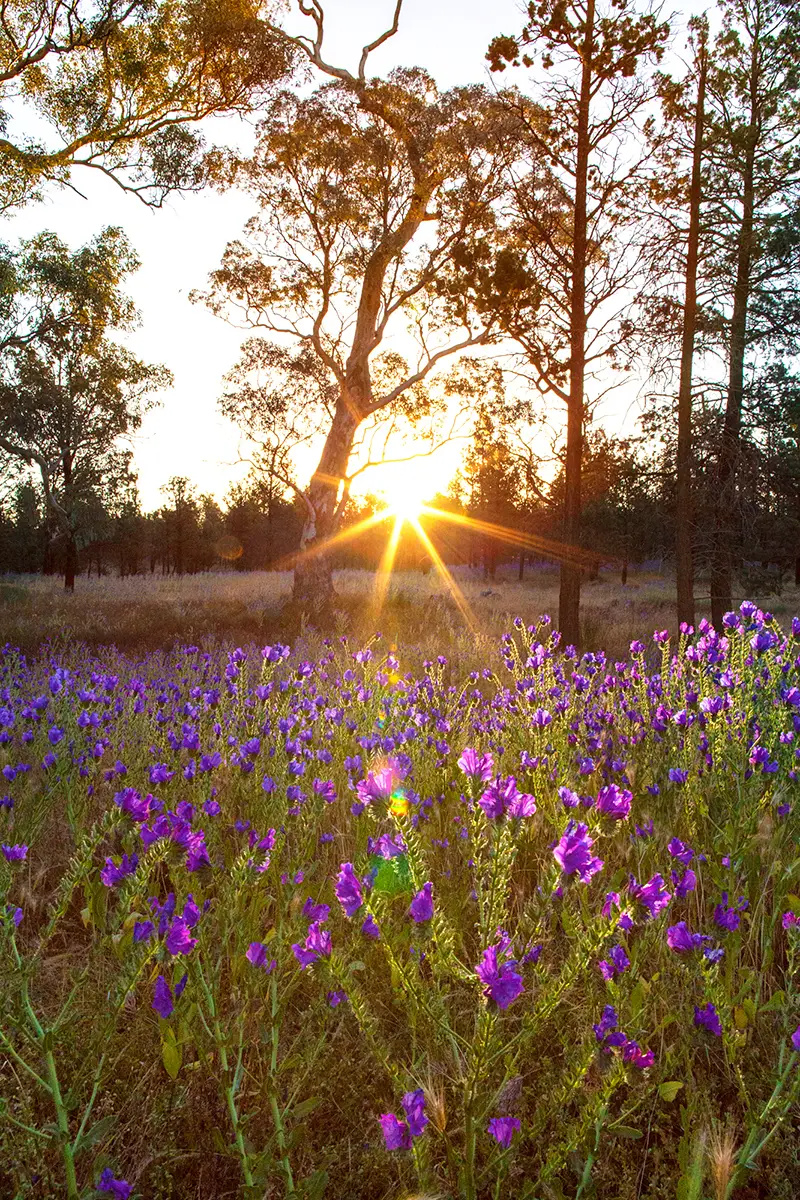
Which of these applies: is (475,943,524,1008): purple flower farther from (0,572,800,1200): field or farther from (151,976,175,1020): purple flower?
(151,976,175,1020): purple flower

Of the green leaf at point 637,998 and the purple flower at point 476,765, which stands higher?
the purple flower at point 476,765

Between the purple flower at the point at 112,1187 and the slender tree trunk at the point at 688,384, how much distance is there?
1181 cm

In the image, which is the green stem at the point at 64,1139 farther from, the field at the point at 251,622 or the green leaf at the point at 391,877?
the field at the point at 251,622

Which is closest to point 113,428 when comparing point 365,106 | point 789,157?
point 365,106

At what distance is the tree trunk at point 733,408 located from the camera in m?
12.4

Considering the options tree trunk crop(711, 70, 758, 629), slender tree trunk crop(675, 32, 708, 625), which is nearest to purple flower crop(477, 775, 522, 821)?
slender tree trunk crop(675, 32, 708, 625)

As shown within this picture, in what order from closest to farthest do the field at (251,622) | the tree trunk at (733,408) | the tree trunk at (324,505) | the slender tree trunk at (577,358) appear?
the slender tree trunk at (577,358) → the field at (251,622) → the tree trunk at (733,408) → the tree trunk at (324,505)

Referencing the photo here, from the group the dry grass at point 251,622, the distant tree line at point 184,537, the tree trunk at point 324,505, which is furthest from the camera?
the distant tree line at point 184,537

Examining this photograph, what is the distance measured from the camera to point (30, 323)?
17.1 m

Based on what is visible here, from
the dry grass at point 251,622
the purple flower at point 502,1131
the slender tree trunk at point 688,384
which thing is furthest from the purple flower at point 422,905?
the slender tree trunk at point 688,384

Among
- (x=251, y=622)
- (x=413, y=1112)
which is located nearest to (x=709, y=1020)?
(x=413, y=1112)

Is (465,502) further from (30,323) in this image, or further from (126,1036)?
(126,1036)

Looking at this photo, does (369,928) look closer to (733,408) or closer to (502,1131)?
(502,1131)

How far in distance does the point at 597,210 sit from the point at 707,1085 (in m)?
12.3
